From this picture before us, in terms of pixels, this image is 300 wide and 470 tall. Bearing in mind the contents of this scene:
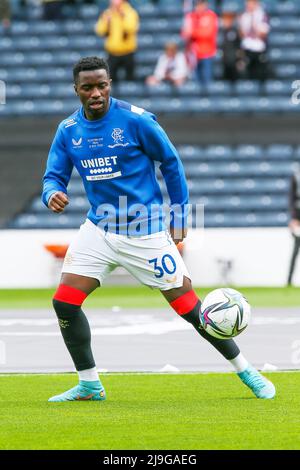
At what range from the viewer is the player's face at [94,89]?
837 centimetres

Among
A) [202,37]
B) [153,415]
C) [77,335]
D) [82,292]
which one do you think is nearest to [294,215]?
[202,37]

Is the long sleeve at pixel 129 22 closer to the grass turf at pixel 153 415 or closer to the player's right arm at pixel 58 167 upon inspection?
the grass turf at pixel 153 415

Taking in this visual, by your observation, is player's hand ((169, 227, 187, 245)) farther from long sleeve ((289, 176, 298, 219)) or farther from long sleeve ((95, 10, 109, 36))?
long sleeve ((95, 10, 109, 36))

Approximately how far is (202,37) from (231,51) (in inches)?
27.5

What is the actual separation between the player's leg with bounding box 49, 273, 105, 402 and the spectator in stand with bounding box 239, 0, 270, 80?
55.5 feet

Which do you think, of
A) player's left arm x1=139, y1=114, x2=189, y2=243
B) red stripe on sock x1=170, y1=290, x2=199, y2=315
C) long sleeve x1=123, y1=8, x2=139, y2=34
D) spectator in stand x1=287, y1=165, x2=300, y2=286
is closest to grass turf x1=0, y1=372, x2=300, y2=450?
red stripe on sock x1=170, y1=290, x2=199, y2=315

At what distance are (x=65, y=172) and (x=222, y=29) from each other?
18.3 m

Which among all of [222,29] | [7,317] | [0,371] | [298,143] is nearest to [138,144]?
[0,371]

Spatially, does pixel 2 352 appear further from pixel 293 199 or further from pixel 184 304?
pixel 293 199

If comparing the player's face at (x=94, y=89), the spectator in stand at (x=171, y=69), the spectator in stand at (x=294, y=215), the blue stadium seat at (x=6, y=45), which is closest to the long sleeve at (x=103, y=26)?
the spectator in stand at (x=171, y=69)

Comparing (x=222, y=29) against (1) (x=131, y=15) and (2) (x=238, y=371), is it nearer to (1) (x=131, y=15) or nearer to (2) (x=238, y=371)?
(1) (x=131, y=15)

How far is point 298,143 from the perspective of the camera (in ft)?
80.7

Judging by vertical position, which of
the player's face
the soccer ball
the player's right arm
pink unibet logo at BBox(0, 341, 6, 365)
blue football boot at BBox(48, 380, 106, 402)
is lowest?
pink unibet logo at BBox(0, 341, 6, 365)

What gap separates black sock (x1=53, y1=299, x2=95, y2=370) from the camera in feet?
28.2
